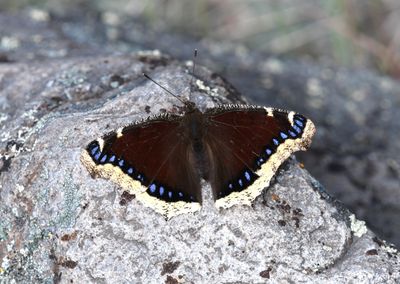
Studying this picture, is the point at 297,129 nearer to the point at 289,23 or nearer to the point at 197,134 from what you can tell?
the point at 197,134

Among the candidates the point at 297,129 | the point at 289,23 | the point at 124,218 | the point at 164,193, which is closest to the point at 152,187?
the point at 164,193

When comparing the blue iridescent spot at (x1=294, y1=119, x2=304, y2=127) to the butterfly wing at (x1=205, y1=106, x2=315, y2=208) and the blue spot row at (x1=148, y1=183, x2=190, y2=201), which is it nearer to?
the butterfly wing at (x1=205, y1=106, x2=315, y2=208)

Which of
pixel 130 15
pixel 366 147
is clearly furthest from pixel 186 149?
pixel 130 15

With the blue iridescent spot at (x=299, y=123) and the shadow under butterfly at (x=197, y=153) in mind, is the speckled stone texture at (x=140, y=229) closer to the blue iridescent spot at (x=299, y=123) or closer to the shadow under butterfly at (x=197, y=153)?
the shadow under butterfly at (x=197, y=153)

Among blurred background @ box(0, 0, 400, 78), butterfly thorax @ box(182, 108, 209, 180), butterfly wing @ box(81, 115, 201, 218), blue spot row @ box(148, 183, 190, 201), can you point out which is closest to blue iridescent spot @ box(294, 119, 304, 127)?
butterfly thorax @ box(182, 108, 209, 180)

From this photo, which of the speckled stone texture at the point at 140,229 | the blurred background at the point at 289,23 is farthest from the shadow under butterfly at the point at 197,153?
the blurred background at the point at 289,23
